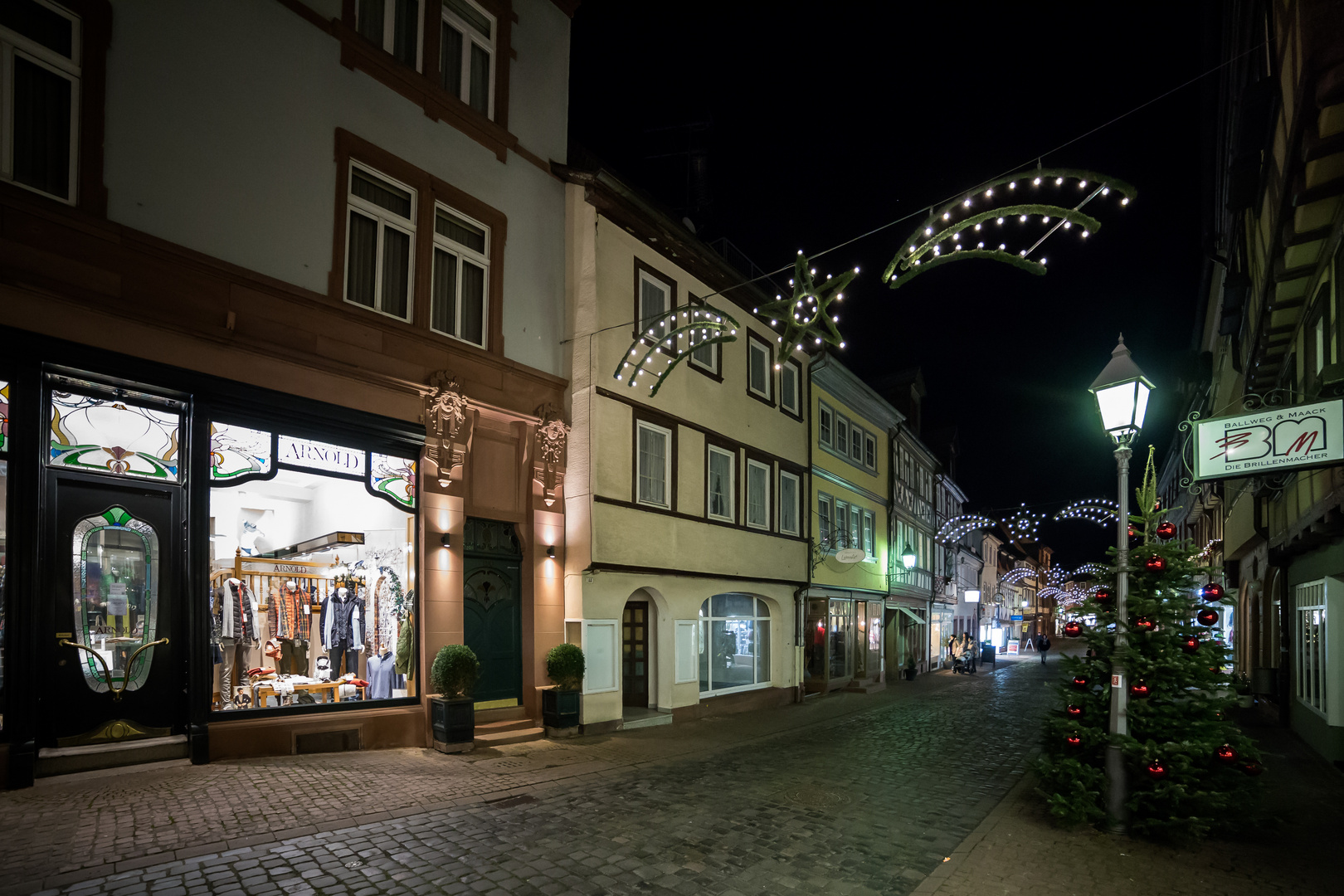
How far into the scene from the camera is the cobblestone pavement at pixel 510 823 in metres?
6.39

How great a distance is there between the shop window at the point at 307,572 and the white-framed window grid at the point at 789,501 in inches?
472

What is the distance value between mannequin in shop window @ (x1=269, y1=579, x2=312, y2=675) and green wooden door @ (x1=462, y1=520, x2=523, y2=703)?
8.51ft

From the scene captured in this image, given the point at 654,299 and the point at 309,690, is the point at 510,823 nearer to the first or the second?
the point at 309,690

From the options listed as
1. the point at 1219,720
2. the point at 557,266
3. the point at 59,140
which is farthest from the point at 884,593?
the point at 59,140

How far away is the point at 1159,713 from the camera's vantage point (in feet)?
26.5

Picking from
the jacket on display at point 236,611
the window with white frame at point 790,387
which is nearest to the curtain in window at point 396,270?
the jacket on display at point 236,611

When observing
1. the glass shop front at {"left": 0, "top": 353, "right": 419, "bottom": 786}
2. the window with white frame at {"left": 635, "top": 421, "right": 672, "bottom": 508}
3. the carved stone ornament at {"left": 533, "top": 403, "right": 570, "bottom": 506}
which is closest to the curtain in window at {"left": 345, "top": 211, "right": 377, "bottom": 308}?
the glass shop front at {"left": 0, "top": 353, "right": 419, "bottom": 786}

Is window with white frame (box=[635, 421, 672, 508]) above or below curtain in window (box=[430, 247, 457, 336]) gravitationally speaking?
below

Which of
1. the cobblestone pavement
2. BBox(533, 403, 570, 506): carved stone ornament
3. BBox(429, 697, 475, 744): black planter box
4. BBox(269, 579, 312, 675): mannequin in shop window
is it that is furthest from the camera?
BBox(533, 403, 570, 506): carved stone ornament

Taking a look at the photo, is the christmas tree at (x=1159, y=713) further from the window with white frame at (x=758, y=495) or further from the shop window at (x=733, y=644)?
the window with white frame at (x=758, y=495)

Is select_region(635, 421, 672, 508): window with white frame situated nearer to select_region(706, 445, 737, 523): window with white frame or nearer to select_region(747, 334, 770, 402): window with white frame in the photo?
select_region(706, 445, 737, 523): window with white frame

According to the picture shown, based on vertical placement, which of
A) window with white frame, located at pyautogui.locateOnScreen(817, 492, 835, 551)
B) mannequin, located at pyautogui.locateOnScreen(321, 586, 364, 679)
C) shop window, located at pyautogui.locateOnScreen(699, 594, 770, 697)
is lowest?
shop window, located at pyautogui.locateOnScreen(699, 594, 770, 697)

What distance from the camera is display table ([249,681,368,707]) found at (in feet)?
33.6

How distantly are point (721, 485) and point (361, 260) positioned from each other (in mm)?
9962
